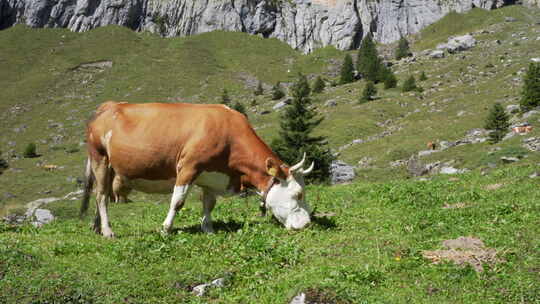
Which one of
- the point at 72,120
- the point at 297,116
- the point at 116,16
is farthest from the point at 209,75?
the point at 297,116

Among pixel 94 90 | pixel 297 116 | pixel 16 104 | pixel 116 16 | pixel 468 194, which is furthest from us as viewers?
pixel 116 16

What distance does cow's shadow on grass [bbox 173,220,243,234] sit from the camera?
1173 cm

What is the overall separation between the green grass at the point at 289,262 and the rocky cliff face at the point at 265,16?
166 metres

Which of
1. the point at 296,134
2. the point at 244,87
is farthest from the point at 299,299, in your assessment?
the point at 244,87

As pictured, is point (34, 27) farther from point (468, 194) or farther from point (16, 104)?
point (468, 194)

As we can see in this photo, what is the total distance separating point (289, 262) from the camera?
879 cm

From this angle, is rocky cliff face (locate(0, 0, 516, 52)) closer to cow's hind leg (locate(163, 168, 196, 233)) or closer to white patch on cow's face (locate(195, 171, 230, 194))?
white patch on cow's face (locate(195, 171, 230, 194))

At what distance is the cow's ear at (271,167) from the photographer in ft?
36.1

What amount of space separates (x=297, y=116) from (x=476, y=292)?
3263cm

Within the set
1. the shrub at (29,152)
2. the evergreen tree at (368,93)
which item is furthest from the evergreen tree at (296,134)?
the shrub at (29,152)

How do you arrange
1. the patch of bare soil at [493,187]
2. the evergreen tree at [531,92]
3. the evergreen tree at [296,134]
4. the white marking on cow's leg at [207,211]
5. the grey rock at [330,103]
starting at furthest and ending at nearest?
the grey rock at [330,103], the evergreen tree at [531,92], the evergreen tree at [296,134], the patch of bare soil at [493,187], the white marking on cow's leg at [207,211]

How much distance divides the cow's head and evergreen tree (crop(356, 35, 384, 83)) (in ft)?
276

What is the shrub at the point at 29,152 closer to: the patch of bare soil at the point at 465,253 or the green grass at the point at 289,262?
the green grass at the point at 289,262

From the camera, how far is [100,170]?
11656 mm
